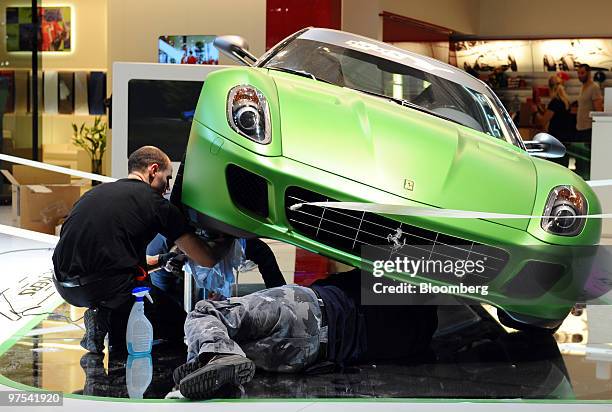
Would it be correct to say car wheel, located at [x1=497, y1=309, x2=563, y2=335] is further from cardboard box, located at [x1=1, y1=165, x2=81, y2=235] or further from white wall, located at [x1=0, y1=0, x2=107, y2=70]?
white wall, located at [x1=0, y1=0, x2=107, y2=70]

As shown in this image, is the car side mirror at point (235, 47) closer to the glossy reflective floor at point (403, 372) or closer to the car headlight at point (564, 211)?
the glossy reflective floor at point (403, 372)

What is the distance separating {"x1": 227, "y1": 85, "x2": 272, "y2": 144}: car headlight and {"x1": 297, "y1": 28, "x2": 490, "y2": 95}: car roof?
1.12 metres

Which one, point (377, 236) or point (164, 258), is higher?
point (377, 236)

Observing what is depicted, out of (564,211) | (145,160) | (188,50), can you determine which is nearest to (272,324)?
(145,160)

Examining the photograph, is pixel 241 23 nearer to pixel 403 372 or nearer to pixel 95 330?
pixel 95 330

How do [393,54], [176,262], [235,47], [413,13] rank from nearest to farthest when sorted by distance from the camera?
[176,262], [393,54], [235,47], [413,13]

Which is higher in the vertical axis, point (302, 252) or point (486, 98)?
point (486, 98)

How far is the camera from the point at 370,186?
13.6ft

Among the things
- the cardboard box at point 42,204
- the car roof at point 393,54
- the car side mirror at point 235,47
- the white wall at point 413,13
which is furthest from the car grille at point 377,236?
the white wall at point 413,13

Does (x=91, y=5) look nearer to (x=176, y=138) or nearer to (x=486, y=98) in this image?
(x=176, y=138)

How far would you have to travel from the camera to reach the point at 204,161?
4328 millimetres

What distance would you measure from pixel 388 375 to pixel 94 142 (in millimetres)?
10296

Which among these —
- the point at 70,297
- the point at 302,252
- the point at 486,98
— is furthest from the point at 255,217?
the point at 302,252

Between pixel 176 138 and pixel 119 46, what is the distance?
4512 mm
